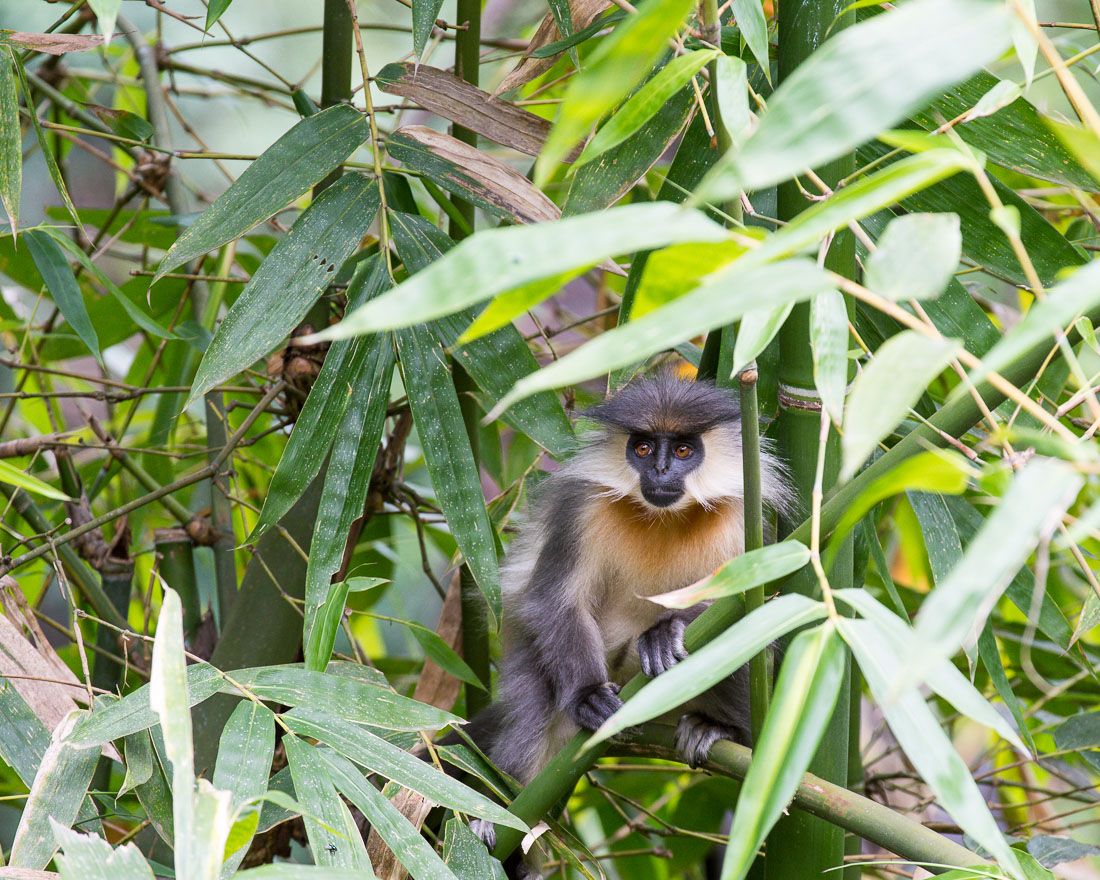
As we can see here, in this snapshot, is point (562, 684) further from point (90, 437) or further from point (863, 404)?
point (90, 437)

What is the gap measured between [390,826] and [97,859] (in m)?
0.30

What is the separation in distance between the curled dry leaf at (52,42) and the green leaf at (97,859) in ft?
3.39

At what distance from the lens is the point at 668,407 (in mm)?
2080

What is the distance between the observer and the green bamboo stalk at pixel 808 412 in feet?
4.28

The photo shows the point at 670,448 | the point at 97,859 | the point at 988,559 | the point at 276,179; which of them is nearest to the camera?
the point at 988,559

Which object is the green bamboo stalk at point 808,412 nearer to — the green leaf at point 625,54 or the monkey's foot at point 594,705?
the monkey's foot at point 594,705

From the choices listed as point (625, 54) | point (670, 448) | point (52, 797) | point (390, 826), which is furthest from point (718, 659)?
point (670, 448)

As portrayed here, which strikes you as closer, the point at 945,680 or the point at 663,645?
the point at 945,680

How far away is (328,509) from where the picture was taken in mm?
1455

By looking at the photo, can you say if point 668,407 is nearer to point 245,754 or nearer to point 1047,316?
point 245,754

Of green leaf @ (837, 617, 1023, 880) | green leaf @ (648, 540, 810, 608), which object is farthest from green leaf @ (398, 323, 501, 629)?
green leaf @ (837, 617, 1023, 880)

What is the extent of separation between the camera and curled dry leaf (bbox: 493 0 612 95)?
154 centimetres

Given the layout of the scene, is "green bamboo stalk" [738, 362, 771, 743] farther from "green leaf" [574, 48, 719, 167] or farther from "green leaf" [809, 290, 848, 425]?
"green leaf" [574, 48, 719, 167]

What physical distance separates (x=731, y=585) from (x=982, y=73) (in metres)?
1.07
